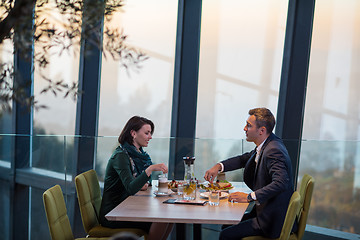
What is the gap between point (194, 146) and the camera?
4.74 meters

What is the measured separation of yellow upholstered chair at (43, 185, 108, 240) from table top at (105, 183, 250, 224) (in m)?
0.34

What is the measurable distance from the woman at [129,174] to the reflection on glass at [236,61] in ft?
6.14

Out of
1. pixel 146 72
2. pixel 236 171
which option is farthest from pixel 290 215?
pixel 146 72

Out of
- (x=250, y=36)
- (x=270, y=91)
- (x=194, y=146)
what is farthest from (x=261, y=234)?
(x=250, y=36)

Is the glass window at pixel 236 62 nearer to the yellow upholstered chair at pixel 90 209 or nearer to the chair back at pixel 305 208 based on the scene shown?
the chair back at pixel 305 208

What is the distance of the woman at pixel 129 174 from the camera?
11.0 ft

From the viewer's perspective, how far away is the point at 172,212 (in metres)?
2.90

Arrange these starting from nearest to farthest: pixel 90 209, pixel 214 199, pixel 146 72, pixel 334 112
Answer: pixel 214 199, pixel 90 209, pixel 334 112, pixel 146 72

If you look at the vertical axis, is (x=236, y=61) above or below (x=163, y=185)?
above

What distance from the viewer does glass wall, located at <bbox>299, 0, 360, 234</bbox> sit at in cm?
461

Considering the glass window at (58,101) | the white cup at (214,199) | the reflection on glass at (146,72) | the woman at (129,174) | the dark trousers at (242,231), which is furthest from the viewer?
the glass window at (58,101)

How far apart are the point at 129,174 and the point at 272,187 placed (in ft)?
3.30

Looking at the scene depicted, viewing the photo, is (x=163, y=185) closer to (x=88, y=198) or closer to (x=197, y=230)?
(x=197, y=230)

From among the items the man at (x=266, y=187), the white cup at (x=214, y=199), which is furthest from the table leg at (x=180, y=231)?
→ the white cup at (x=214, y=199)
